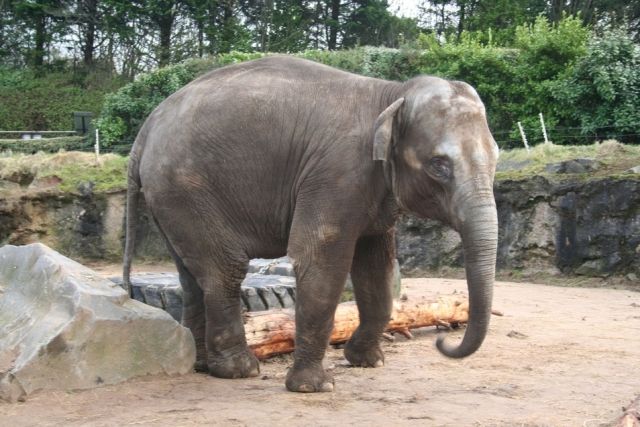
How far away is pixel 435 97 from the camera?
17.8 feet

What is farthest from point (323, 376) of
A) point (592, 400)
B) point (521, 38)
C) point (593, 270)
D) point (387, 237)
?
point (521, 38)

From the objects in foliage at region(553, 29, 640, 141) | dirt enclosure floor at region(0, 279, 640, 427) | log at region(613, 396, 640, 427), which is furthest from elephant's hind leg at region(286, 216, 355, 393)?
foliage at region(553, 29, 640, 141)

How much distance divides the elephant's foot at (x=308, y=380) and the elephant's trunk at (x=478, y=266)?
1.07m

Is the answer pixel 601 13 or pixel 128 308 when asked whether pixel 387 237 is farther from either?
pixel 601 13

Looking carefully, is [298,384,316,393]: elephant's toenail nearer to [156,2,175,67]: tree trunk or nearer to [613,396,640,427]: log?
[613,396,640,427]: log

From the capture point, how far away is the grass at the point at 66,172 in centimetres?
1745

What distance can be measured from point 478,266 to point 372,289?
5.43ft

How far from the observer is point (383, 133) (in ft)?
17.8

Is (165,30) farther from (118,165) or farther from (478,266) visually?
(478,266)

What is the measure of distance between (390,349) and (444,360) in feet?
2.26

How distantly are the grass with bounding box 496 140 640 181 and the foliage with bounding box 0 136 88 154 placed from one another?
53.8 ft

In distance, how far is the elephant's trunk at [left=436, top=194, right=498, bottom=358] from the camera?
15.9 feet

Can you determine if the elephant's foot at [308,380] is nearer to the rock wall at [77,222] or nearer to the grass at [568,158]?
the grass at [568,158]

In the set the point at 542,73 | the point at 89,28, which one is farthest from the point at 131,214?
the point at 89,28
